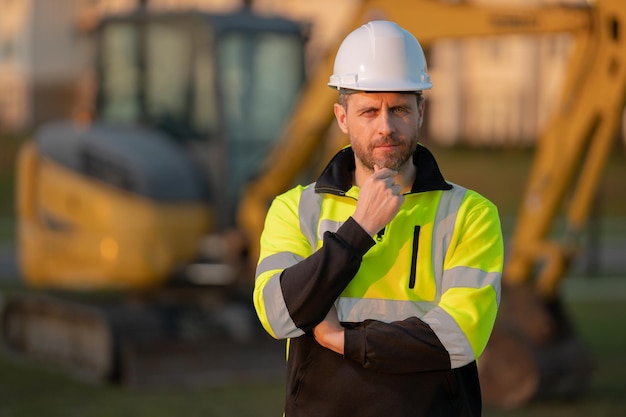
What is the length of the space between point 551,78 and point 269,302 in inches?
1605

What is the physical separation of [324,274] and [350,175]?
38 cm

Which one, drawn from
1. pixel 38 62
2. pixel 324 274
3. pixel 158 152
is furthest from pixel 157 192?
pixel 38 62

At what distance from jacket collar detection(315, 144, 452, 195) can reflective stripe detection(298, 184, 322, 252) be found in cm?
4

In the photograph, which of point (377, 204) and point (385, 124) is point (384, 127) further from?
point (377, 204)

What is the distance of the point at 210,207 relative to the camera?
38.5ft

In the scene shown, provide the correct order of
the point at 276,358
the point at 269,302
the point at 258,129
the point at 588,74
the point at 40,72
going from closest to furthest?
1. the point at 269,302
2. the point at 588,74
3. the point at 276,358
4. the point at 258,129
5. the point at 40,72

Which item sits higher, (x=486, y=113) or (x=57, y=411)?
(x=57, y=411)

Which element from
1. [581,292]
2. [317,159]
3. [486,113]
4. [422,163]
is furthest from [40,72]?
[422,163]

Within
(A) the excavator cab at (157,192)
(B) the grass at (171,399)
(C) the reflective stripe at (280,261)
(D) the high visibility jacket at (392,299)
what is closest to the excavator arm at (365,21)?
(A) the excavator cab at (157,192)

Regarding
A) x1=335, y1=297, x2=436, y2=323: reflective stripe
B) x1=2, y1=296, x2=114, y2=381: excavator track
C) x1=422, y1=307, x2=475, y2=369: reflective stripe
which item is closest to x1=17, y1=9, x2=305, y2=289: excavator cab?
x1=2, y1=296, x2=114, y2=381: excavator track

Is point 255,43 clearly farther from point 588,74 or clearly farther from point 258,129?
point 588,74

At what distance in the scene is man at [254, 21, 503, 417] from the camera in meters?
3.58

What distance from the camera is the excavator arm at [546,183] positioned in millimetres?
9219

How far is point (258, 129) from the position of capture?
1188 cm
